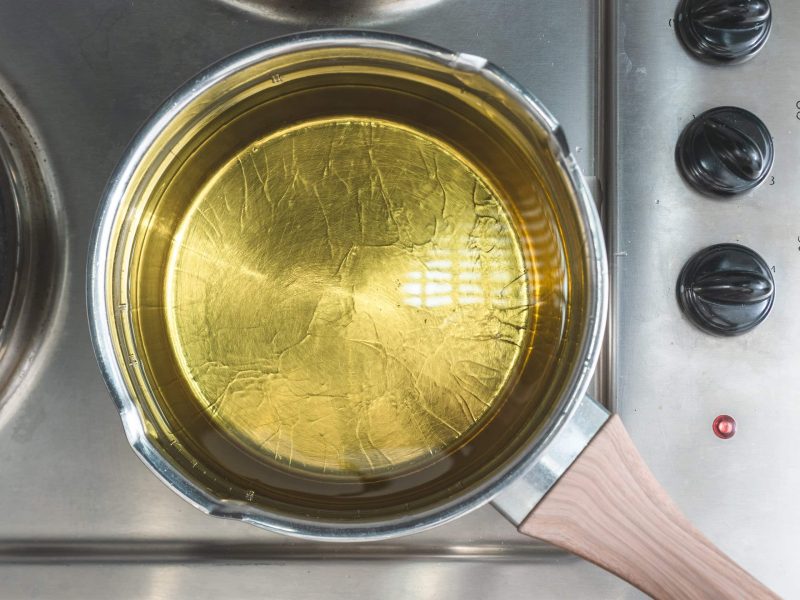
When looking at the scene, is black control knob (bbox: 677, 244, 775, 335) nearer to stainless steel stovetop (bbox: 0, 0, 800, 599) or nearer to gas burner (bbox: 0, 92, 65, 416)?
stainless steel stovetop (bbox: 0, 0, 800, 599)

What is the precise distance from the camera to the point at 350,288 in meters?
0.49

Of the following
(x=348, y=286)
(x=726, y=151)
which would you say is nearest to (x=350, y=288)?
(x=348, y=286)

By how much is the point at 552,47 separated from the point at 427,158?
0.44 feet

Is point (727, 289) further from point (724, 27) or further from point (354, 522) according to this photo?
point (354, 522)

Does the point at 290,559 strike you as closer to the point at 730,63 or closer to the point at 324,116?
the point at 324,116

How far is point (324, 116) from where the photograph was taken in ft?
1.62

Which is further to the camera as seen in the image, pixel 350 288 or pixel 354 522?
pixel 350 288

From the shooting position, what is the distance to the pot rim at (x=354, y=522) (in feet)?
1.22

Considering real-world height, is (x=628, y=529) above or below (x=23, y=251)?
below

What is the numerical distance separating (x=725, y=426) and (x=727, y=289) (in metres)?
0.11

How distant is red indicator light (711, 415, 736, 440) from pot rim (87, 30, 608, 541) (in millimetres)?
171

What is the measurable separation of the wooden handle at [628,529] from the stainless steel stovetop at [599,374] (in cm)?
6

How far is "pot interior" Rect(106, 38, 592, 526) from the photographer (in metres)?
0.48

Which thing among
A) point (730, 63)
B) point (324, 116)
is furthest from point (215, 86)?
point (730, 63)
